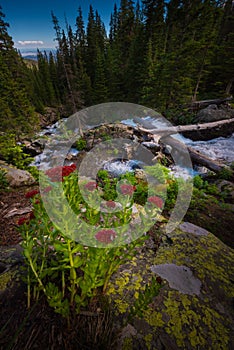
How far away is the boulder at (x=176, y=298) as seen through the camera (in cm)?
128

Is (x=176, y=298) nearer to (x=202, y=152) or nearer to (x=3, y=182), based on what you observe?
(x=3, y=182)

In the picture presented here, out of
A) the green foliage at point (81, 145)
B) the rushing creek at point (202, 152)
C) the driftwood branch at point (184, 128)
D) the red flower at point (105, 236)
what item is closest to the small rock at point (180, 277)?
the red flower at point (105, 236)

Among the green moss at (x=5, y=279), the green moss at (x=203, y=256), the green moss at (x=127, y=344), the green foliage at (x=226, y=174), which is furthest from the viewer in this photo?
the green foliage at (x=226, y=174)

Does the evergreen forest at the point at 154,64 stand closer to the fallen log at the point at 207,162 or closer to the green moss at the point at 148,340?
the fallen log at the point at 207,162

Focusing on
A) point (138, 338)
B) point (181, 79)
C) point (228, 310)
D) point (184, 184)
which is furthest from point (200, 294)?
point (181, 79)

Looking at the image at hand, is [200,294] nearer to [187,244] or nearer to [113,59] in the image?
[187,244]

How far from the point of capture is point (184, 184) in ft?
17.1

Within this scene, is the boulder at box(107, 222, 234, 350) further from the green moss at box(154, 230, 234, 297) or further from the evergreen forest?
the evergreen forest

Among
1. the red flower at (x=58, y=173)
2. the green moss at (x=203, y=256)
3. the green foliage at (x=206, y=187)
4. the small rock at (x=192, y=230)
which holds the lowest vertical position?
the green foliage at (x=206, y=187)

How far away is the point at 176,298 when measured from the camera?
157 cm

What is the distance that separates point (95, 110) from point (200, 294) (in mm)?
19296

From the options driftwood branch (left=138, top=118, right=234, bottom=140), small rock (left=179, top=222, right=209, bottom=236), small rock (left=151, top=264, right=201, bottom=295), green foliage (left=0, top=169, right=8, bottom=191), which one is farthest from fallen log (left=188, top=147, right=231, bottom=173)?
green foliage (left=0, top=169, right=8, bottom=191)

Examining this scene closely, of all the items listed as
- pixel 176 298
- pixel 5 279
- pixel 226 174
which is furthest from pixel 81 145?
pixel 176 298

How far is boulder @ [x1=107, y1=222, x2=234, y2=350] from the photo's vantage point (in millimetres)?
1277
